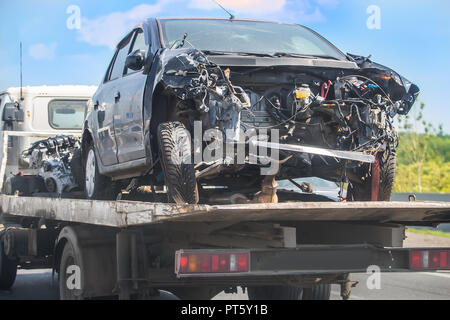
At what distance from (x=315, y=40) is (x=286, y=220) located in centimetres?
257

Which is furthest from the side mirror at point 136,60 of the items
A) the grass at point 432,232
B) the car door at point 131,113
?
the grass at point 432,232

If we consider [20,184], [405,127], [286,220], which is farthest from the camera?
[405,127]

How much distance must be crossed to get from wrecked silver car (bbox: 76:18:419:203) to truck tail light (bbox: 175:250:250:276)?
74 centimetres

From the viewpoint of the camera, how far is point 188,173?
545 cm

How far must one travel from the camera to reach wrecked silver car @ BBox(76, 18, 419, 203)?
556 cm

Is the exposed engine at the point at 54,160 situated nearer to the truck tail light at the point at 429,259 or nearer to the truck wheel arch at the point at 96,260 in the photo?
the truck wheel arch at the point at 96,260

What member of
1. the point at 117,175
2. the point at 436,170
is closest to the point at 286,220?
the point at 117,175

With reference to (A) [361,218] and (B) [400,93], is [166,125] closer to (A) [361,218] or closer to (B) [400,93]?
(A) [361,218]

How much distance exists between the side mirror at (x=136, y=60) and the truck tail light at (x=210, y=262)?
204 cm

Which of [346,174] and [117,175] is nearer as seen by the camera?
[346,174]

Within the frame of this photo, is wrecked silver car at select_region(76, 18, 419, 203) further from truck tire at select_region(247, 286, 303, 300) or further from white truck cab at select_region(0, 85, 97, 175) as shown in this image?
white truck cab at select_region(0, 85, 97, 175)

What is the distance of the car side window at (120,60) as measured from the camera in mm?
7212

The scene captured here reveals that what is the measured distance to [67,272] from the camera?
20.5 feet

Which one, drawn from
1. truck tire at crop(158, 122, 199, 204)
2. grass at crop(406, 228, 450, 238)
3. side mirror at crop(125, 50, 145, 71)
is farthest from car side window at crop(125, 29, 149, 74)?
grass at crop(406, 228, 450, 238)
